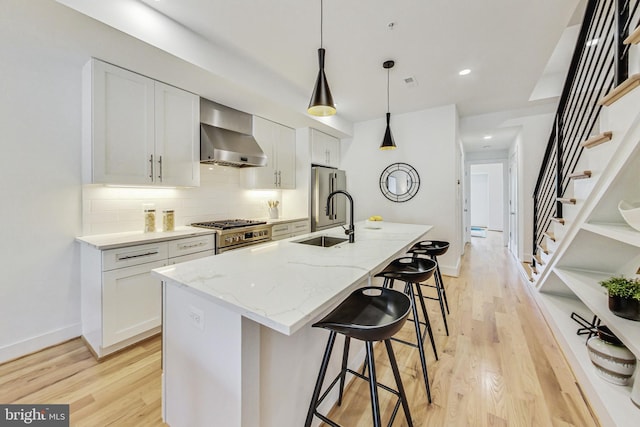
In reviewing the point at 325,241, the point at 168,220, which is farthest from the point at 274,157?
the point at 325,241

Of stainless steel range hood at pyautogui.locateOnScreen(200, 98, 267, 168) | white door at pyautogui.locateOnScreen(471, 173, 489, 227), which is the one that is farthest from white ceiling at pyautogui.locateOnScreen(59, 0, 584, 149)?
white door at pyautogui.locateOnScreen(471, 173, 489, 227)

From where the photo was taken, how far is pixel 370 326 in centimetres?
99

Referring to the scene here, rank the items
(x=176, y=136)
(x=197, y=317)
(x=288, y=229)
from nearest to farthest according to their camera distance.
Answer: (x=197, y=317) → (x=176, y=136) → (x=288, y=229)

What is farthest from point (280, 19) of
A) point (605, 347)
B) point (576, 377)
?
point (576, 377)

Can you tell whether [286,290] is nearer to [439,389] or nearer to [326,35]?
[439,389]

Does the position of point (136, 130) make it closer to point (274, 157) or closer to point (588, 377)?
point (274, 157)

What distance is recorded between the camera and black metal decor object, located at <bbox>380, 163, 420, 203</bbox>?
4.32 m

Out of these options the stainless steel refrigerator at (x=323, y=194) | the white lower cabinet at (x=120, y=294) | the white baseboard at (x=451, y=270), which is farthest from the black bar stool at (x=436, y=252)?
the white lower cabinet at (x=120, y=294)

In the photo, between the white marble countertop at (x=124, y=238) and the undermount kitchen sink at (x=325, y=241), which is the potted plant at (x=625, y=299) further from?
the white marble countertop at (x=124, y=238)

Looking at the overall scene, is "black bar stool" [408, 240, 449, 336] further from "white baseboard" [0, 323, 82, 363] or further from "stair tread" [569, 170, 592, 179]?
"white baseboard" [0, 323, 82, 363]

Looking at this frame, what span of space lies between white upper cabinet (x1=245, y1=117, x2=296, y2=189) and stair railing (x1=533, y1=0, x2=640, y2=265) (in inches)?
126

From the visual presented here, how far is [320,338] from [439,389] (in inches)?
37.4

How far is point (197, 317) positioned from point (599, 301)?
246 centimetres

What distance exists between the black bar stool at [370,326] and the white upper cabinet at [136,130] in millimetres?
2184
